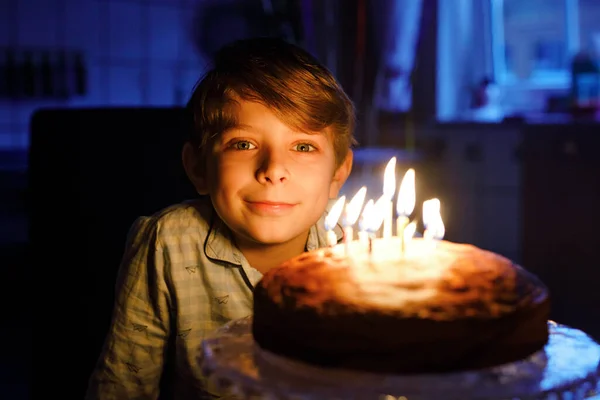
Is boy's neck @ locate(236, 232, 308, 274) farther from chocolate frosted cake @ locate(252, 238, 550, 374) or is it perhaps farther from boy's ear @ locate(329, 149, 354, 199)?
chocolate frosted cake @ locate(252, 238, 550, 374)

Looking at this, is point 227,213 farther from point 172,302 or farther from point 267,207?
point 172,302

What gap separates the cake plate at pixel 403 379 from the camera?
0.60 m

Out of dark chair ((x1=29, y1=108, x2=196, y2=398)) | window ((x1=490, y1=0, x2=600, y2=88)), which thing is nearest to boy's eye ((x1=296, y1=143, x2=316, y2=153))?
dark chair ((x1=29, y1=108, x2=196, y2=398))

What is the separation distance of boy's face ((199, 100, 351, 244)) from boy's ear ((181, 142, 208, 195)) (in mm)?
94

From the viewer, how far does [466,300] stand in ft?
2.20

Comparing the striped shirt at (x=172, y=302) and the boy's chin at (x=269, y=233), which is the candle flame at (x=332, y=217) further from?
the striped shirt at (x=172, y=302)

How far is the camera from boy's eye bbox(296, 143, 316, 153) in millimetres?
1012

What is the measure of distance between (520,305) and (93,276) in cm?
84

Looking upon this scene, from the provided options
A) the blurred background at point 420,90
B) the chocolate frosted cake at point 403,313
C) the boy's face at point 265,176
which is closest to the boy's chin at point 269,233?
the boy's face at point 265,176

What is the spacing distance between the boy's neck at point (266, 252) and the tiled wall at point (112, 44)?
9.70ft

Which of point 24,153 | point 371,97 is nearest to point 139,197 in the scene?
point 24,153

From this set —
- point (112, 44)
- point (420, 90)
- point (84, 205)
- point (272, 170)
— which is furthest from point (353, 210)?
point (112, 44)

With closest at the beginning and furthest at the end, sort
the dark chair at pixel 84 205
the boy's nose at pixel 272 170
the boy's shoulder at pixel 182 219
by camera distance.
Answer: the boy's nose at pixel 272 170 < the boy's shoulder at pixel 182 219 < the dark chair at pixel 84 205

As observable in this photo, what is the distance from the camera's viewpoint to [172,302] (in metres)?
1.06
